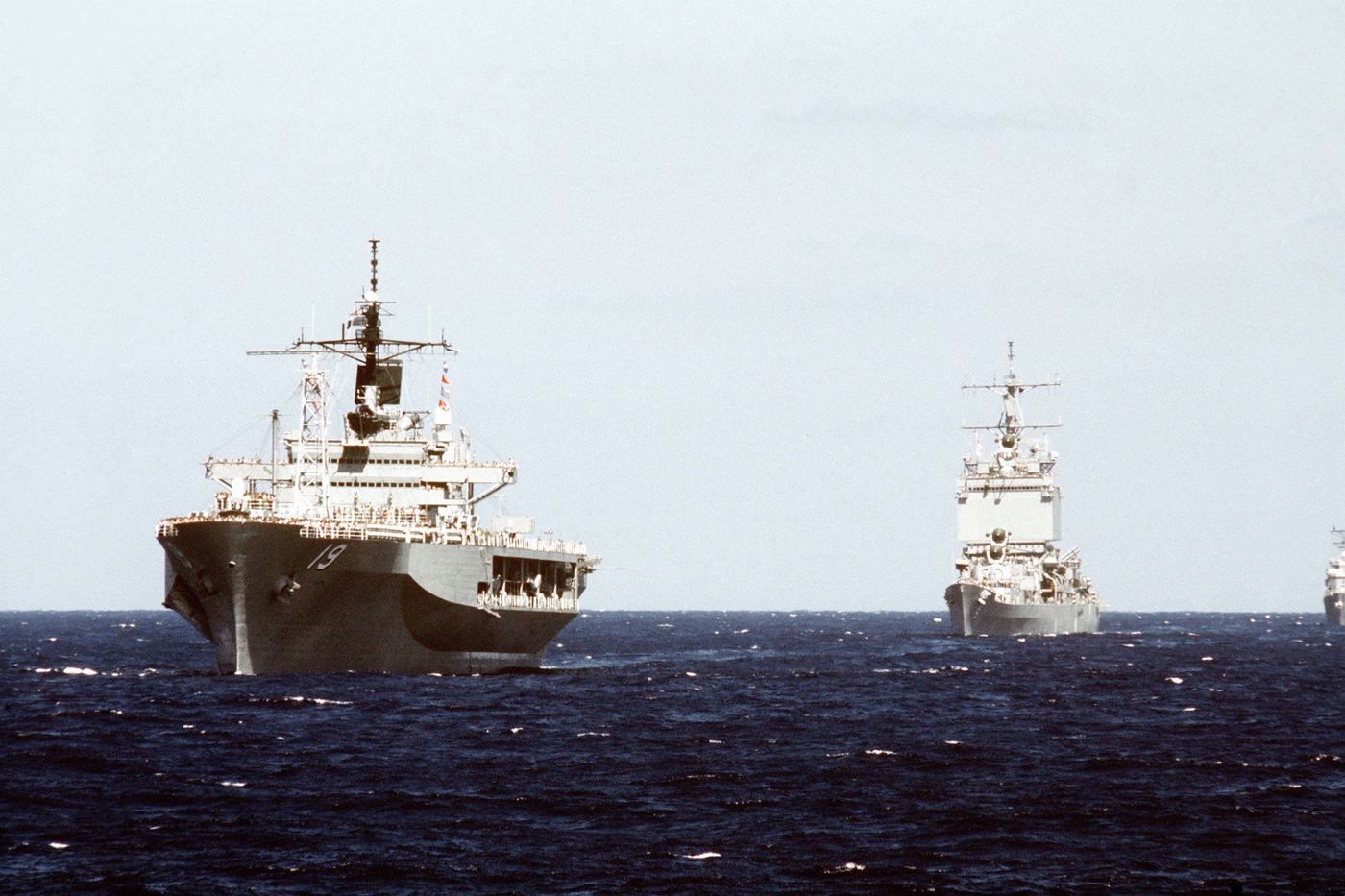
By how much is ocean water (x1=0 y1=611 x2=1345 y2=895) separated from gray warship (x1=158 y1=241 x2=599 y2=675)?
172cm

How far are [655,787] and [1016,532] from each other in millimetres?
87194

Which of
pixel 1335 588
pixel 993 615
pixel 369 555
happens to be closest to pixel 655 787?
pixel 369 555

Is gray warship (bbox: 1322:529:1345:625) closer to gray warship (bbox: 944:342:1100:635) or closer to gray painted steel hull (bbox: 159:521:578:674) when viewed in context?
gray warship (bbox: 944:342:1100:635)

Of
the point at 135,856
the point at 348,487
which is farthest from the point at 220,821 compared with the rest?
the point at 348,487

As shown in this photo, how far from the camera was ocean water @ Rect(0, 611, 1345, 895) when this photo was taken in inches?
901

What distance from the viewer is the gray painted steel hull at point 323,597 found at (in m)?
46.8

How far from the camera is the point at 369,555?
156ft

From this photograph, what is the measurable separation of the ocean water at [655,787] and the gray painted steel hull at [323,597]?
120cm

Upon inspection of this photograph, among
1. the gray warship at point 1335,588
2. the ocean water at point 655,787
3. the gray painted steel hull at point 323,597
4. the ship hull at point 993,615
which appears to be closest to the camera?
the ocean water at point 655,787

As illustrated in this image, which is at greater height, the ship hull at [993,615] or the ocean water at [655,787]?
the ship hull at [993,615]

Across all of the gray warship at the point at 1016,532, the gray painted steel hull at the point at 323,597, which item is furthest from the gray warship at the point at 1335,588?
the gray painted steel hull at the point at 323,597

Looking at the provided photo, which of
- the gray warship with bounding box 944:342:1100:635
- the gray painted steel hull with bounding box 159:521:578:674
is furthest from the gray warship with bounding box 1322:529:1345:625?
the gray painted steel hull with bounding box 159:521:578:674

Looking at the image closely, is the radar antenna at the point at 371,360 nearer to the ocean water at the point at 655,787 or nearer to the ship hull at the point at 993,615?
the ocean water at the point at 655,787

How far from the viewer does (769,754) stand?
35625 millimetres
